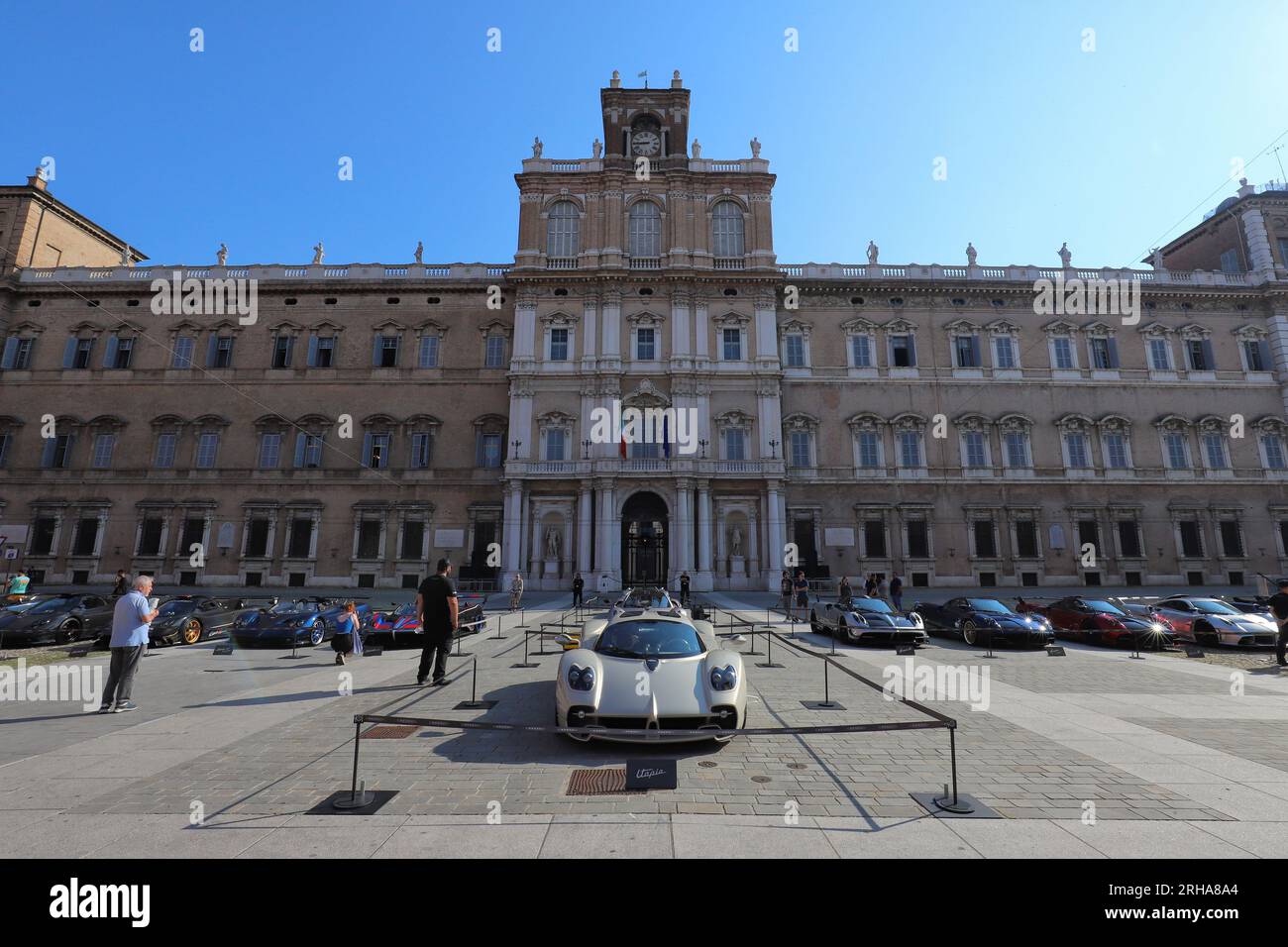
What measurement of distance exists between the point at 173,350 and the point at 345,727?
37.7m

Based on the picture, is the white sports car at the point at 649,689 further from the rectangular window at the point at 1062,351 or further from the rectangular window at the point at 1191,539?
the rectangular window at the point at 1191,539

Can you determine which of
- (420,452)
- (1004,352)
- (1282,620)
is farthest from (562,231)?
(1282,620)

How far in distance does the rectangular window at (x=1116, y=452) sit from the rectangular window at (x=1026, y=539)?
5.83m

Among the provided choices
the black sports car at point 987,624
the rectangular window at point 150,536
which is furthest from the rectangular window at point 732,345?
the rectangular window at point 150,536

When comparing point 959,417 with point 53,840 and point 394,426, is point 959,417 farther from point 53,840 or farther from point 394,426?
point 53,840

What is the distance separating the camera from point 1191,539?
101 ft

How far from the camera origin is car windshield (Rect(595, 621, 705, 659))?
6.42 metres

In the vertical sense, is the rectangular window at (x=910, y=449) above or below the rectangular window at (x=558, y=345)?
below

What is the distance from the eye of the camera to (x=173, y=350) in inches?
1319

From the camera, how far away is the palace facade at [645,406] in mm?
30172

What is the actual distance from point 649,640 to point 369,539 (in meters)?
28.5

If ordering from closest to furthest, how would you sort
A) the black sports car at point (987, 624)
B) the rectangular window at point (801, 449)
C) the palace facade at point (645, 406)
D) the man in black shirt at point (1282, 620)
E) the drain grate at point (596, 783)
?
the drain grate at point (596, 783) → the man in black shirt at point (1282, 620) → the black sports car at point (987, 624) → the palace facade at point (645, 406) → the rectangular window at point (801, 449)

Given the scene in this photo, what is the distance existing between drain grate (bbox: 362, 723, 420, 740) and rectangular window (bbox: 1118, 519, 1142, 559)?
122 feet
